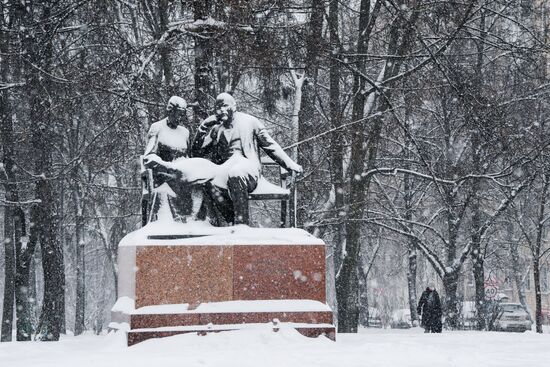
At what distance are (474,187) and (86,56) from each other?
798 cm

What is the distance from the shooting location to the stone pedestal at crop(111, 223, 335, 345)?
8492mm

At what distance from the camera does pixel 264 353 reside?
280 inches

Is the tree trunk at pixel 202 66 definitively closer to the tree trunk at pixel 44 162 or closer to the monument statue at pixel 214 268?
the tree trunk at pixel 44 162

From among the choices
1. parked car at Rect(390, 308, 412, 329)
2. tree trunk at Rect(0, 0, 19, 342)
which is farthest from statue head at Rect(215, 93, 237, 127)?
parked car at Rect(390, 308, 412, 329)

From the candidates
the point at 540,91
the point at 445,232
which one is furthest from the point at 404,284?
the point at 540,91

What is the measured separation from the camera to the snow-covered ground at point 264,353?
6.63m

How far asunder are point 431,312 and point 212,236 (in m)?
9.86

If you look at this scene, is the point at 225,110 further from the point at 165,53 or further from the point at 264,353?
the point at 165,53

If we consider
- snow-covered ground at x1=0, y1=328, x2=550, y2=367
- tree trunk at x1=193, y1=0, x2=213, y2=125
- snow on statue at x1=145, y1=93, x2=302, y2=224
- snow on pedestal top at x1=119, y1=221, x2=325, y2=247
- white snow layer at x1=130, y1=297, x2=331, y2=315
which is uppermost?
tree trunk at x1=193, y1=0, x2=213, y2=125

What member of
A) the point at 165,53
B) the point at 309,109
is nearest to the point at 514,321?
the point at 309,109

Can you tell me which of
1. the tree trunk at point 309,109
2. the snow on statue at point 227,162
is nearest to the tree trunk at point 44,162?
the tree trunk at point 309,109

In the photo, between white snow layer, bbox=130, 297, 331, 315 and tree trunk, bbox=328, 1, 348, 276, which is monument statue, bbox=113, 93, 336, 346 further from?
tree trunk, bbox=328, 1, 348, 276

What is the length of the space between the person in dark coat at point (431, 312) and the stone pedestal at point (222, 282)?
920 centimetres

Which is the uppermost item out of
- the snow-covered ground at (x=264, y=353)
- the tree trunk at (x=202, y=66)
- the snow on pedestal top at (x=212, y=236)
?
the tree trunk at (x=202, y=66)
